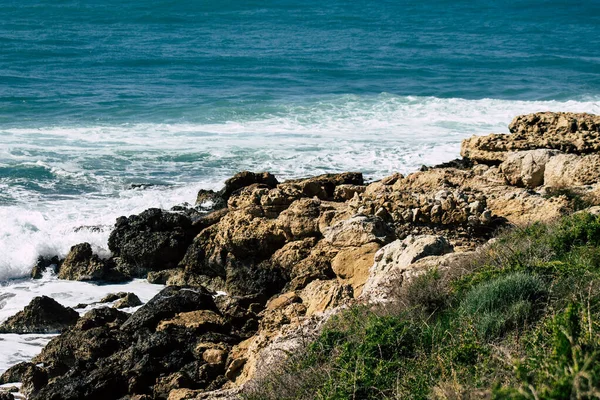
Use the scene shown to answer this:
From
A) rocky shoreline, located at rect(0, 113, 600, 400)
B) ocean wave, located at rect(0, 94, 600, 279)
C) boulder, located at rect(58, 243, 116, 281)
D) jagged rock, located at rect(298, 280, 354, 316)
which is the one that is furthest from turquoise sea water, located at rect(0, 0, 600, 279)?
jagged rock, located at rect(298, 280, 354, 316)

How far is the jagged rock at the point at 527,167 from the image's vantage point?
41.3 feet

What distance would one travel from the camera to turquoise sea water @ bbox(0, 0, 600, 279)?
20.4m

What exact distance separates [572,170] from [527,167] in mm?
709

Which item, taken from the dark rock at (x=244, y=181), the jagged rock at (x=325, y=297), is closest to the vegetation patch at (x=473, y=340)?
the jagged rock at (x=325, y=297)

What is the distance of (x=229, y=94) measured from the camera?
32.0m

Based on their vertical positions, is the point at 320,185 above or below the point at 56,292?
above

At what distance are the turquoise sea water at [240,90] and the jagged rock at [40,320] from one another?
106 inches

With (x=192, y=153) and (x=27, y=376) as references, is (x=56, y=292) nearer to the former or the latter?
(x=27, y=376)

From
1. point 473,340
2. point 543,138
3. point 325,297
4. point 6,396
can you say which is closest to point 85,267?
point 6,396

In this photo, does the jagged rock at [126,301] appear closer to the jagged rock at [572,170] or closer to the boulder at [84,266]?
the boulder at [84,266]

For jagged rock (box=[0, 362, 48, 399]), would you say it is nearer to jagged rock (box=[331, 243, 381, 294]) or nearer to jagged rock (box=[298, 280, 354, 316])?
jagged rock (box=[298, 280, 354, 316])

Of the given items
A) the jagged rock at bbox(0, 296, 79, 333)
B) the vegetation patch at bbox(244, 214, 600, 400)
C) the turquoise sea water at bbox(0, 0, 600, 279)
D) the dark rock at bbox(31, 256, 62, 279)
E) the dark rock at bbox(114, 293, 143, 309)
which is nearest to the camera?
the vegetation patch at bbox(244, 214, 600, 400)

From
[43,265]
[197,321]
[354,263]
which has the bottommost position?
[43,265]

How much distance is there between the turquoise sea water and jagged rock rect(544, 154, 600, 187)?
780cm
